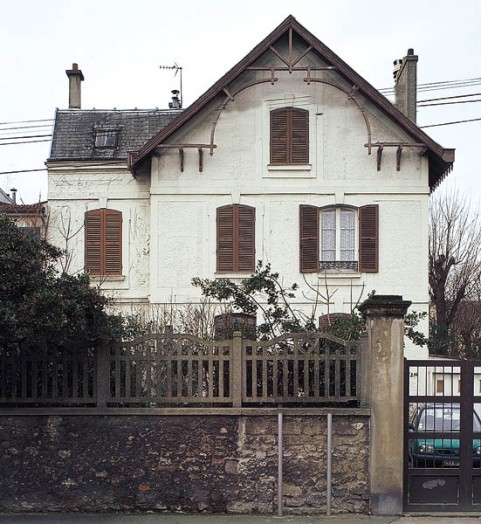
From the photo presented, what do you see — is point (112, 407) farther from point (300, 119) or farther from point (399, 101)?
point (399, 101)

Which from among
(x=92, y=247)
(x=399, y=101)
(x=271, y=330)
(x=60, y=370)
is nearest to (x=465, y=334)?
(x=399, y=101)

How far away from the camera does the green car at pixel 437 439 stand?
11250mm

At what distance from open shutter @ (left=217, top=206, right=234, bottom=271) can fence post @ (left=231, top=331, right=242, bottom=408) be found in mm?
10039

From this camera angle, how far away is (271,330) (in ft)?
41.1

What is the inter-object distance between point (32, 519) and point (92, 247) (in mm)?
11876

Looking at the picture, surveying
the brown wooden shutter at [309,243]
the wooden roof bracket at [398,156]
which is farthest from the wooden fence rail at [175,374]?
the wooden roof bracket at [398,156]

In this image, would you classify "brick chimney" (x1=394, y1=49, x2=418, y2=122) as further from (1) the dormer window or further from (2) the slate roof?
(1) the dormer window

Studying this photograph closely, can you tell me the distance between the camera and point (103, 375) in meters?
11.3

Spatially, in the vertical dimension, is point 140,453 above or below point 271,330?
below

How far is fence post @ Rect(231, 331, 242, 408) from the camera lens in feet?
36.9

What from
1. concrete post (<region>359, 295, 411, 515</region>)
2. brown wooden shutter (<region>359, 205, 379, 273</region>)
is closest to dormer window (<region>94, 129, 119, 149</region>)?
brown wooden shutter (<region>359, 205, 379, 273</region>)

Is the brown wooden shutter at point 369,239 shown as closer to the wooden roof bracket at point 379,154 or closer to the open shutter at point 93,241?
the wooden roof bracket at point 379,154

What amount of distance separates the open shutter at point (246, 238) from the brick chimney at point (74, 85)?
7356 millimetres

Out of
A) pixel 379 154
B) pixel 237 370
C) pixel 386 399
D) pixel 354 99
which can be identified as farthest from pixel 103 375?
pixel 354 99
